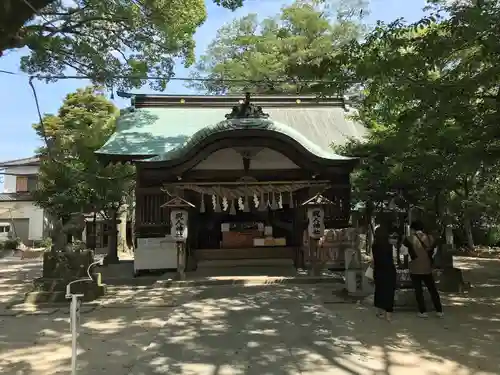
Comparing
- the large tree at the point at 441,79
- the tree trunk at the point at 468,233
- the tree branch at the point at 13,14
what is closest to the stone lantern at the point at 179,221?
the large tree at the point at 441,79

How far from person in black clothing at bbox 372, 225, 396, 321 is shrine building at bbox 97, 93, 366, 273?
515 centimetres

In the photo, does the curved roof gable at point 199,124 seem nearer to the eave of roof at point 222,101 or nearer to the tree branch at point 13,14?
the eave of roof at point 222,101

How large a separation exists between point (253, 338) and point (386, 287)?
2.68 meters

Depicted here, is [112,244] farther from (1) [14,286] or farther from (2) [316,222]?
(2) [316,222]

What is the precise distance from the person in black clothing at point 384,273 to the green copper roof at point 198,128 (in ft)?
17.2

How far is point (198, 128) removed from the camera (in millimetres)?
16875

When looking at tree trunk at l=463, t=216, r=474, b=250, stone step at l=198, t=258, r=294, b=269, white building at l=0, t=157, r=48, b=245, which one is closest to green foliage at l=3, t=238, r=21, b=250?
white building at l=0, t=157, r=48, b=245

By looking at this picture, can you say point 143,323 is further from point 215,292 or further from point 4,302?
point 4,302

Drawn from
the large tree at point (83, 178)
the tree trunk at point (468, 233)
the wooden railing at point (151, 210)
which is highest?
the large tree at point (83, 178)

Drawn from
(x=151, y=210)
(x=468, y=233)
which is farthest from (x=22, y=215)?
(x=468, y=233)

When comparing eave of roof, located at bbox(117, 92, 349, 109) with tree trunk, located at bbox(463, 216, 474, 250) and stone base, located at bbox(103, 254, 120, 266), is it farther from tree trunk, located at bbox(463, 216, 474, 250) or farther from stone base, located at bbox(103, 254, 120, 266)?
tree trunk, located at bbox(463, 216, 474, 250)

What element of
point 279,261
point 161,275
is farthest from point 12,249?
point 279,261

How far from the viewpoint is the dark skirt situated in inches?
311

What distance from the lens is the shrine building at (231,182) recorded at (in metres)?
12.9
